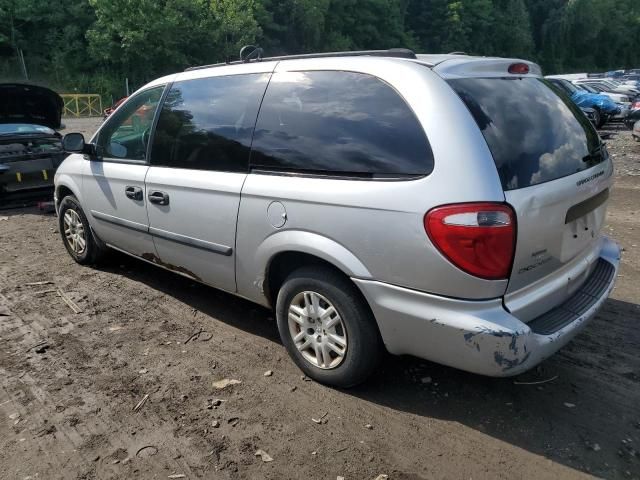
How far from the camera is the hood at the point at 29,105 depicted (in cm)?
746

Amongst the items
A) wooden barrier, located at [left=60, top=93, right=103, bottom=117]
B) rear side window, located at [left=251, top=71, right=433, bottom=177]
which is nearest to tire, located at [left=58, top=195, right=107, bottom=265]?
rear side window, located at [left=251, top=71, right=433, bottom=177]

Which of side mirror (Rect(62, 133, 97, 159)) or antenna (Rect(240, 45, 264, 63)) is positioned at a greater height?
antenna (Rect(240, 45, 264, 63))

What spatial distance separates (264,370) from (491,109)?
2068 mm

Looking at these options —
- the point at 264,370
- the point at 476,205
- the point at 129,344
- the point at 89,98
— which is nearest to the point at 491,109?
the point at 476,205

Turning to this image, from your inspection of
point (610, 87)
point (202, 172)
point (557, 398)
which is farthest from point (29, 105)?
point (610, 87)

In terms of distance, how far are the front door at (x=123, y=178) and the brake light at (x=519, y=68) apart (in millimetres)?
2627

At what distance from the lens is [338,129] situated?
296cm

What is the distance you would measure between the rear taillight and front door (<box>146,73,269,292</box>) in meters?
1.41

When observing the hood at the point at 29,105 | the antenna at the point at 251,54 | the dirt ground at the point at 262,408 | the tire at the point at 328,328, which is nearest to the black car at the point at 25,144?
the hood at the point at 29,105

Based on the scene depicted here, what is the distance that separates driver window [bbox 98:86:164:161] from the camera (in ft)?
14.0

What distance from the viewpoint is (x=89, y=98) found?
111 feet

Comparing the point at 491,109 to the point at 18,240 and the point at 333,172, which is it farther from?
the point at 18,240

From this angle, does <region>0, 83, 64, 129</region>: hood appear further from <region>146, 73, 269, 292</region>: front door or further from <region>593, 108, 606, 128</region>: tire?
<region>593, 108, 606, 128</region>: tire

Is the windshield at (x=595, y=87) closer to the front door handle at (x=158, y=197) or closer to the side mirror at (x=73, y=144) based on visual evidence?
the side mirror at (x=73, y=144)
